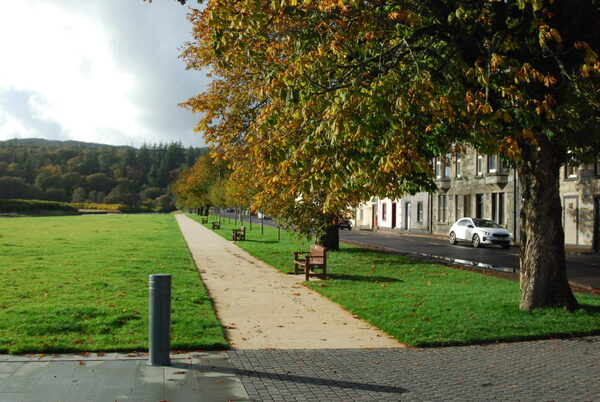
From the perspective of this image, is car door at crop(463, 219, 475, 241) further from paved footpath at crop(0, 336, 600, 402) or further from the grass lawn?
paved footpath at crop(0, 336, 600, 402)

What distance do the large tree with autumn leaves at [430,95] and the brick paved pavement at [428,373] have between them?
258cm

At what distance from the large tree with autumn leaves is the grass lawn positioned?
73 centimetres

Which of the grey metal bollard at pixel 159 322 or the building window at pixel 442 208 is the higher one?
the building window at pixel 442 208

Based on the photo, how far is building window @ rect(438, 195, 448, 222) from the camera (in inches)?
1884

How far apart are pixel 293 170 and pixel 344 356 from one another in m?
3.48

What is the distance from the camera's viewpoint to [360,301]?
440 inches

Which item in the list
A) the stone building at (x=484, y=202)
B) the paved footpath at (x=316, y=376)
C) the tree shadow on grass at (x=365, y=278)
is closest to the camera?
the paved footpath at (x=316, y=376)

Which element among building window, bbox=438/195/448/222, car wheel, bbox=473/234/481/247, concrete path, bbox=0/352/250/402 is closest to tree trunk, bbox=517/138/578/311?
concrete path, bbox=0/352/250/402

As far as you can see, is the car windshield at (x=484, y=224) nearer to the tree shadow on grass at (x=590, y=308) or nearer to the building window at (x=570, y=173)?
the building window at (x=570, y=173)

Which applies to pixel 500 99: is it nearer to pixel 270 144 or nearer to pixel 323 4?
pixel 323 4

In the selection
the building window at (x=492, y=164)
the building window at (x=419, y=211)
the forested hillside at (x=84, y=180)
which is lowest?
the building window at (x=419, y=211)

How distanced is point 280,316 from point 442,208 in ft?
133

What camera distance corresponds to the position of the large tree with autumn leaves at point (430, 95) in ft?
26.6

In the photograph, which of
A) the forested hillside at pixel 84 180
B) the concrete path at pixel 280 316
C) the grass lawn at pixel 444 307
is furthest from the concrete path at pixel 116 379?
the forested hillside at pixel 84 180
